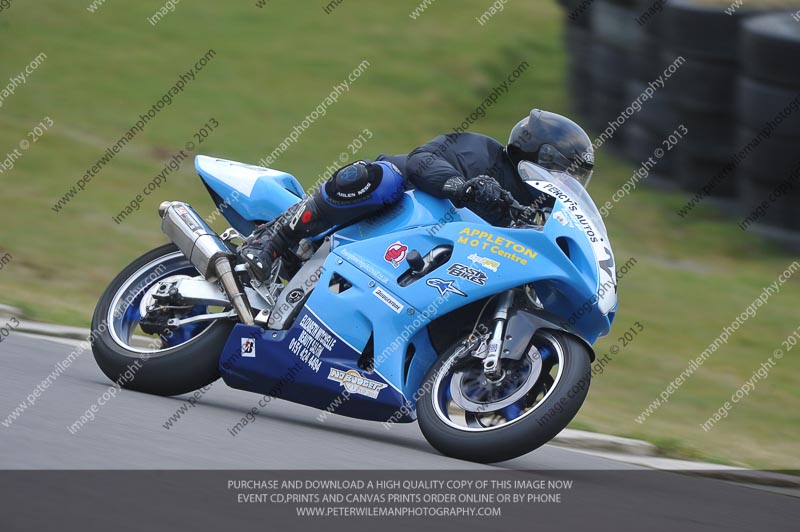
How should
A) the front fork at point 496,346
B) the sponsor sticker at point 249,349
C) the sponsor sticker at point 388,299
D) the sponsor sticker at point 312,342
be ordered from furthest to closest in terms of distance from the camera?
the sponsor sticker at point 249,349, the sponsor sticker at point 312,342, the sponsor sticker at point 388,299, the front fork at point 496,346

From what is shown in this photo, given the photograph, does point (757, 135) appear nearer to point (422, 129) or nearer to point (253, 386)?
point (422, 129)

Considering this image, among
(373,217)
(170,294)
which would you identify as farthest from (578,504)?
(170,294)

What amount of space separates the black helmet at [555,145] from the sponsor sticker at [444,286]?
0.71 metres

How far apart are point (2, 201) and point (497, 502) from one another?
8.23 metres

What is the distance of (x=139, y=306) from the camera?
5.95 metres

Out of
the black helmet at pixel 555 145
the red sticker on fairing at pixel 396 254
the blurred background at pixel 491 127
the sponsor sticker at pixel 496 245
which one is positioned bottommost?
the blurred background at pixel 491 127

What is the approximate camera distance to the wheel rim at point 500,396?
4.88m

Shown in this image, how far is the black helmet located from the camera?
5.31 metres

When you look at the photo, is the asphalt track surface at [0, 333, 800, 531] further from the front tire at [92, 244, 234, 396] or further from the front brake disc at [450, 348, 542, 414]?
the front brake disc at [450, 348, 542, 414]

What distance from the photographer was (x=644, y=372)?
27.6 ft

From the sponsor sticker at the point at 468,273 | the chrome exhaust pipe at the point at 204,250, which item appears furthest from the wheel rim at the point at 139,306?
the sponsor sticker at the point at 468,273

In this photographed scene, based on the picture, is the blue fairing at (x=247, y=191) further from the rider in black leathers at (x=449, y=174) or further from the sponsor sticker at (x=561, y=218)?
the sponsor sticker at (x=561, y=218)

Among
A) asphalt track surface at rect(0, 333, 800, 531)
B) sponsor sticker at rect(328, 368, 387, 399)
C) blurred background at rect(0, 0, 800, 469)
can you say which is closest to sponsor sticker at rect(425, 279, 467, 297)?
sponsor sticker at rect(328, 368, 387, 399)

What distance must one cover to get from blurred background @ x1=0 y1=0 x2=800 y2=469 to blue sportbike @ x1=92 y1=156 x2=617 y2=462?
5.11ft
